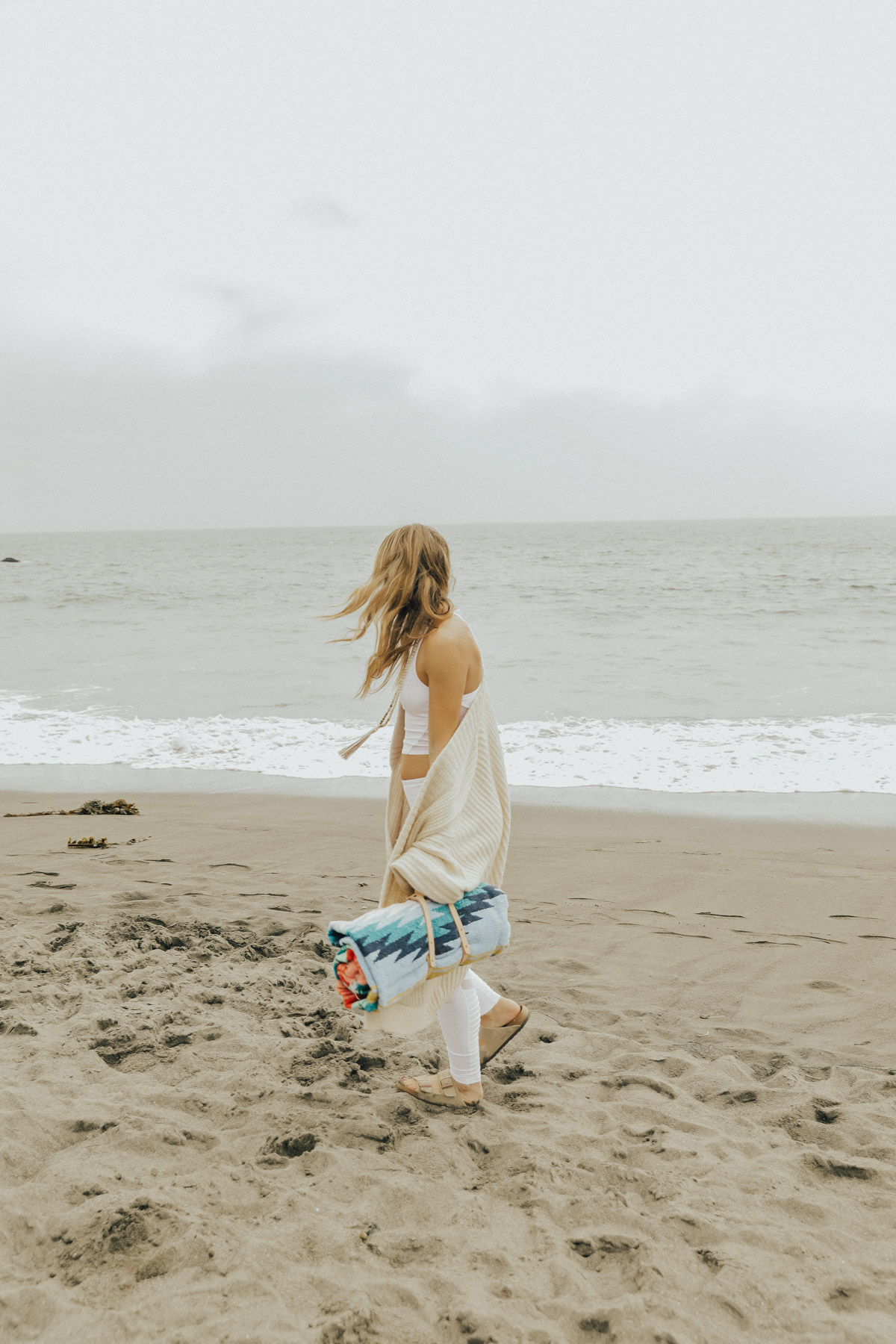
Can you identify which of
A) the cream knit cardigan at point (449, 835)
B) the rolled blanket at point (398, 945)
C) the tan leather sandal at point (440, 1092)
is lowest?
the tan leather sandal at point (440, 1092)

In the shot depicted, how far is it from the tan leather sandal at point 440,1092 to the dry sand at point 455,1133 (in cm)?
5

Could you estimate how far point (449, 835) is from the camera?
2.67 metres

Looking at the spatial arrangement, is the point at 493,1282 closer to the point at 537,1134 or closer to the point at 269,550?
the point at 537,1134

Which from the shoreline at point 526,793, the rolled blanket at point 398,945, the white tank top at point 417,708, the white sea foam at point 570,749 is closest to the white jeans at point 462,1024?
the white tank top at point 417,708

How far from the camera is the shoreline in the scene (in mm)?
7164

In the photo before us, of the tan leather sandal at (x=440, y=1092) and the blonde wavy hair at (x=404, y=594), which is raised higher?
the blonde wavy hair at (x=404, y=594)

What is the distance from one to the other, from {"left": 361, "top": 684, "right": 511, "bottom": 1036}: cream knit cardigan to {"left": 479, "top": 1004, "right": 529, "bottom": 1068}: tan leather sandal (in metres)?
0.54

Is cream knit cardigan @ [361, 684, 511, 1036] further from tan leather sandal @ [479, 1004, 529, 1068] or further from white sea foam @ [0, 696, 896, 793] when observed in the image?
white sea foam @ [0, 696, 896, 793]

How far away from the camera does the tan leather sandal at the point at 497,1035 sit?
3178 mm

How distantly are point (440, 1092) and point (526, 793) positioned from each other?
4.95 metres

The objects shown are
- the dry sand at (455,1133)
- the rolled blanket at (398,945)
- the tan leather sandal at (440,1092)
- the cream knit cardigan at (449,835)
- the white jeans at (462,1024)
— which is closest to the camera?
the dry sand at (455,1133)

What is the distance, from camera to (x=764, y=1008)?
3910 millimetres

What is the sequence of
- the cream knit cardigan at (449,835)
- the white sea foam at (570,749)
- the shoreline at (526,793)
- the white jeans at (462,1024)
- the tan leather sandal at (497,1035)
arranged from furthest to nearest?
the white sea foam at (570,749) < the shoreline at (526,793) < the tan leather sandal at (497,1035) < the white jeans at (462,1024) < the cream knit cardigan at (449,835)

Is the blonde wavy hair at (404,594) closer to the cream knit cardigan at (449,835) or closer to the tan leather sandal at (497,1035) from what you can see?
the cream knit cardigan at (449,835)
